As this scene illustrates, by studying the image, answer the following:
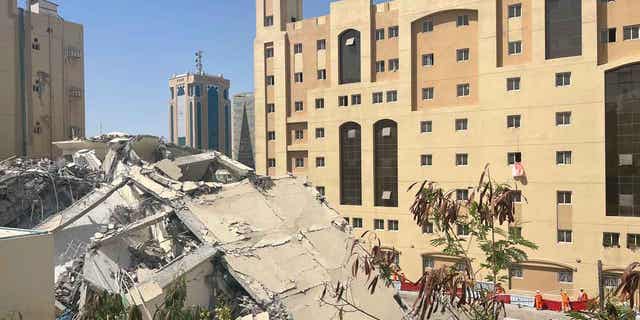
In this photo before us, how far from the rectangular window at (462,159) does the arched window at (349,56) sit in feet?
28.2

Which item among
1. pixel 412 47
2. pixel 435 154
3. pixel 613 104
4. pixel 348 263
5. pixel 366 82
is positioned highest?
pixel 412 47

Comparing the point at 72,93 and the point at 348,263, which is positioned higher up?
the point at 72,93

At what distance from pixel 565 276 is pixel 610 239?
2.99 metres

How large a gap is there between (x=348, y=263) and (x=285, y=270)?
2.24 meters

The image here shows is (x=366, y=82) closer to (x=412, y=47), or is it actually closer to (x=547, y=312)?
(x=412, y=47)

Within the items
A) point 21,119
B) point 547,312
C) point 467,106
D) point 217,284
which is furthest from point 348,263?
point 21,119

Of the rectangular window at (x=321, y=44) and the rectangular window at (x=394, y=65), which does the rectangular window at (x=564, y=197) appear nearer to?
the rectangular window at (x=394, y=65)

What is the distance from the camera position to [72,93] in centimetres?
3394

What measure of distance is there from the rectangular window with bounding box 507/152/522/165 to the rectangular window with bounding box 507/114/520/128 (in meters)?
1.56

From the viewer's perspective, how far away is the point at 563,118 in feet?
77.0

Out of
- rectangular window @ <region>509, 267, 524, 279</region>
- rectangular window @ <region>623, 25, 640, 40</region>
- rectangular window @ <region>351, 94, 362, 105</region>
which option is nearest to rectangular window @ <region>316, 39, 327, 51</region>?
rectangular window @ <region>351, 94, 362, 105</region>

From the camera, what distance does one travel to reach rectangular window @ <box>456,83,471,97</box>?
26484mm

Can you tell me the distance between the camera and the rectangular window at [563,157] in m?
23.4

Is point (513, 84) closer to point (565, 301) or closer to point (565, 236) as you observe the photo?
point (565, 236)
